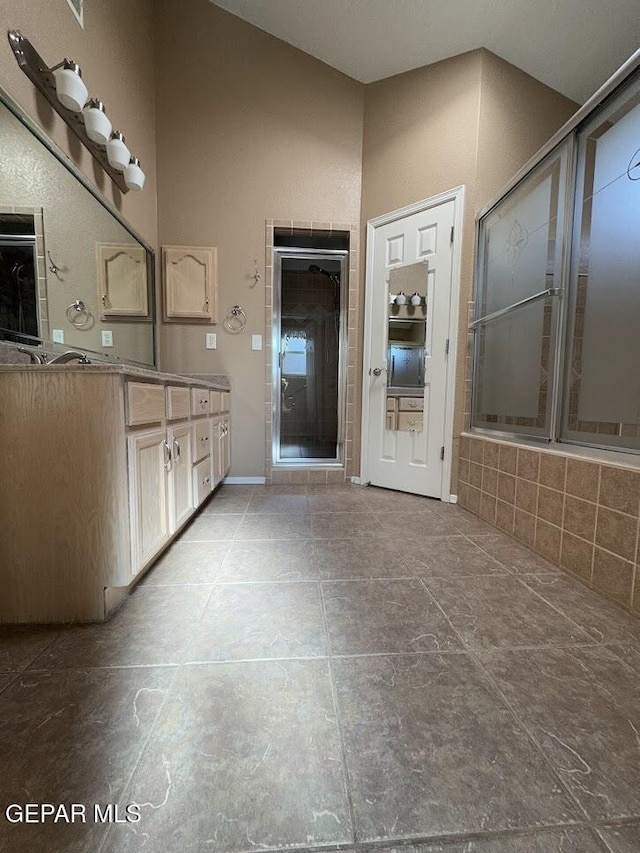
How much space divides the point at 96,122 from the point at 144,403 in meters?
1.37

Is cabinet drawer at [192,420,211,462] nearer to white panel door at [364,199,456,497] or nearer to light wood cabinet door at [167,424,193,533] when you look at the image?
light wood cabinet door at [167,424,193,533]

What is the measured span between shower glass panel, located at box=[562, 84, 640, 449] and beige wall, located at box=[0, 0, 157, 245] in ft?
7.30

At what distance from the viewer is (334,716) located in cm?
74

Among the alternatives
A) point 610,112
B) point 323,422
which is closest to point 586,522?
point 610,112

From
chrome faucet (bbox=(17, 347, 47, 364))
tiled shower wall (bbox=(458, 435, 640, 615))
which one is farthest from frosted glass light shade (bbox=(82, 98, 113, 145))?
tiled shower wall (bbox=(458, 435, 640, 615))

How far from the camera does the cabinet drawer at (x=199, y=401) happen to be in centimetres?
178

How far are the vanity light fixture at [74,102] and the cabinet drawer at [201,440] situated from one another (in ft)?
4.56

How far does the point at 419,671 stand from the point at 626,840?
400 millimetres

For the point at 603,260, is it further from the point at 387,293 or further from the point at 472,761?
the point at 472,761

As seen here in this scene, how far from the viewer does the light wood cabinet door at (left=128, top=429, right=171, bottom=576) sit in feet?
3.66

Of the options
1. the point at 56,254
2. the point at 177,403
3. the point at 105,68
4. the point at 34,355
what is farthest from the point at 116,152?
the point at 177,403

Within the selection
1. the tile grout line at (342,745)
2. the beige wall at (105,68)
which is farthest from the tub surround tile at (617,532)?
the beige wall at (105,68)

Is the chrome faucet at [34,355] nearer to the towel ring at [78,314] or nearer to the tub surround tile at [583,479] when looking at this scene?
the towel ring at [78,314]

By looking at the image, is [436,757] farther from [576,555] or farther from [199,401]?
[199,401]
